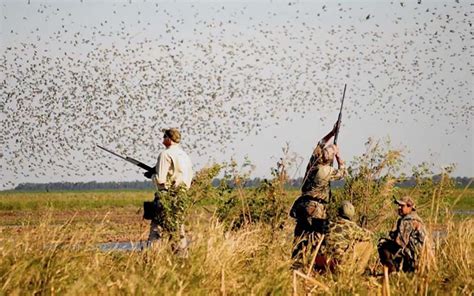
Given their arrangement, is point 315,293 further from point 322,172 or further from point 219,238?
point 322,172

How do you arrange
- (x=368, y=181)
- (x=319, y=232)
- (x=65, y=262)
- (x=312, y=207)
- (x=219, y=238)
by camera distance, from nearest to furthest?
(x=65, y=262), (x=219, y=238), (x=319, y=232), (x=312, y=207), (x=368, y=181)

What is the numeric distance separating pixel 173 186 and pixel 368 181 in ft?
12.5

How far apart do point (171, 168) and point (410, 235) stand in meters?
2.88

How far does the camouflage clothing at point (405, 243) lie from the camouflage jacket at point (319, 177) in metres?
2.19

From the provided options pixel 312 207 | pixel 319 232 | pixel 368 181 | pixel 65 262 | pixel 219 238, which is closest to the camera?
pixel 65 262

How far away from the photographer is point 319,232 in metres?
11.5

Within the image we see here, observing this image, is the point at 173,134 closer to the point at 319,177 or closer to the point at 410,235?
the point at 319,177

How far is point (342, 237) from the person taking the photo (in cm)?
1072

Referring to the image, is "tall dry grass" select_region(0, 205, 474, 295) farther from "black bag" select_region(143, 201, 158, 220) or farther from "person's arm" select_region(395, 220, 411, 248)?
"black bag" select_region(143, 201, 158, 220)

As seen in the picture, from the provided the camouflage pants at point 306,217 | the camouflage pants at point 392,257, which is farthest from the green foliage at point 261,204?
the camouflage pants at point 392,257

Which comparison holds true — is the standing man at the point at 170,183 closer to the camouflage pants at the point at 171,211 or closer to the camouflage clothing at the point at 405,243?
the camouflage pants at the point at 171,211

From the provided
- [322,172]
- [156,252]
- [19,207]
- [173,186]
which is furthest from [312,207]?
[19,207]

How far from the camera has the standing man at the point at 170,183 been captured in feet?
37.0

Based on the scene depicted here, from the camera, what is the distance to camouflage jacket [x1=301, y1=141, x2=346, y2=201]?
12477 mm
